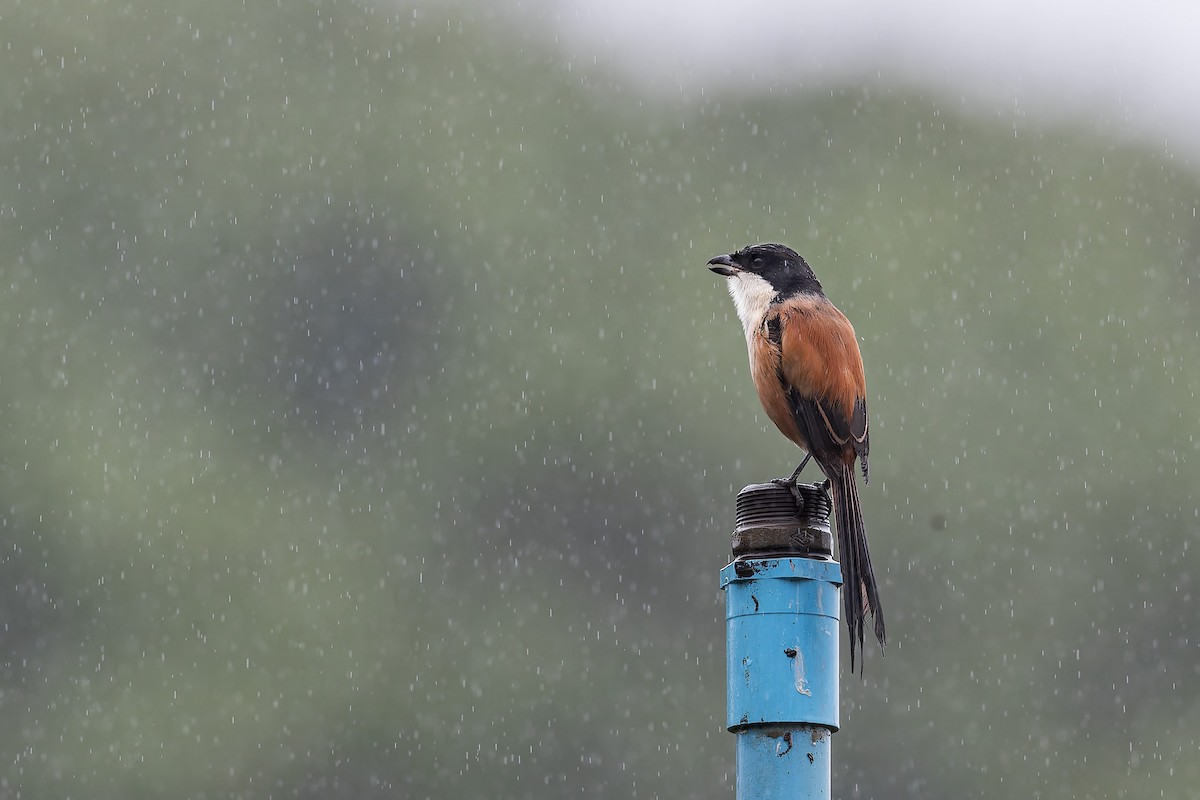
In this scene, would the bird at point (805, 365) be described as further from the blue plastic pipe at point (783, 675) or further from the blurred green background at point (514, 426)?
the blurred green background at point (514, 426)

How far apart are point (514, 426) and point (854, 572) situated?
2018cm

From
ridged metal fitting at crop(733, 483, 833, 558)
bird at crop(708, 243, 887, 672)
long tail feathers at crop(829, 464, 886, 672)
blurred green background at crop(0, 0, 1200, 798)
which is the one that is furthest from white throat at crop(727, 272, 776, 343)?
blurred green background at crop(0, 0, 1200, 798)

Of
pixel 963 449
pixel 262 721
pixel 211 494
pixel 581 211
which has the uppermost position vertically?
pixel 581 211

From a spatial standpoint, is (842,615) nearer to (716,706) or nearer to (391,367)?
(716,706)

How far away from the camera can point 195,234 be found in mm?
27156

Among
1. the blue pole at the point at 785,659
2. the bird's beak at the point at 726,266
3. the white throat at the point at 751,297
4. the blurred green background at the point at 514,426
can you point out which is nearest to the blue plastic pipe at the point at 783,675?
the blue pole at the point at 785,659

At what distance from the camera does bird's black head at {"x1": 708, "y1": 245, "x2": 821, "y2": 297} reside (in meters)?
7.46

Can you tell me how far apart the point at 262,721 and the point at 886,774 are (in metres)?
7.77

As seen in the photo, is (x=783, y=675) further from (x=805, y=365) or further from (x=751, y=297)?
(x=751, y=297)

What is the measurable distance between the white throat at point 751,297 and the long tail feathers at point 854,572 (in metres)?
1.58

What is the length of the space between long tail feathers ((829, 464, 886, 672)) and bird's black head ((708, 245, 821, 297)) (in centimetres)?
188

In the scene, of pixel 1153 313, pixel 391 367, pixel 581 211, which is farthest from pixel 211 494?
pixel 1153 313

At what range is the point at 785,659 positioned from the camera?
175 inches

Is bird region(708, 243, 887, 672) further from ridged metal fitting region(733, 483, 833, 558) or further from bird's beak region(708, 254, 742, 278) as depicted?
ridged metal fitting region(733, 483, 833, 558)
